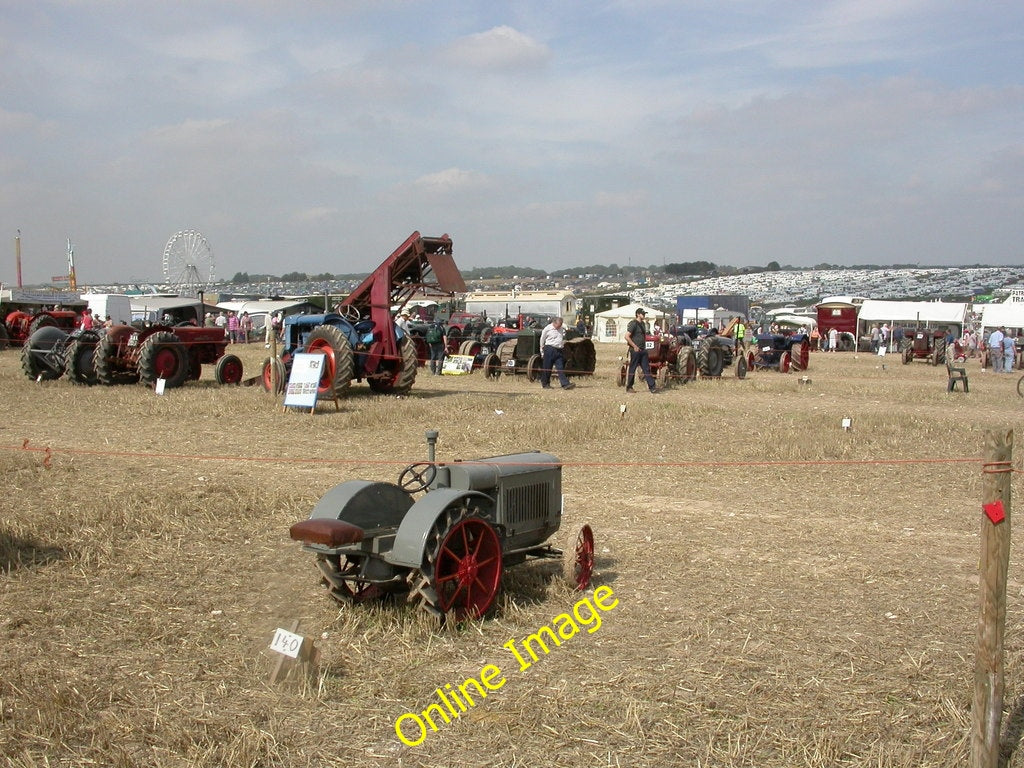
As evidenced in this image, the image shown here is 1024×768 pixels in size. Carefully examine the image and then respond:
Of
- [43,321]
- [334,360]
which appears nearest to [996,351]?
[334,360]

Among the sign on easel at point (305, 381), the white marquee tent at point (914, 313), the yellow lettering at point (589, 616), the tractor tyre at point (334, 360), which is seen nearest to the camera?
the yellow lettering at point (589, 616)

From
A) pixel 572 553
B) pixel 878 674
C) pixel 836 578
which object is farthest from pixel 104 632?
pixel 836 578

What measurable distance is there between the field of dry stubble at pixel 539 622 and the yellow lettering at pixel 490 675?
0.05 metres

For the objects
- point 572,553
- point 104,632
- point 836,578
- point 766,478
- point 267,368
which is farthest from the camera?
point 267,368

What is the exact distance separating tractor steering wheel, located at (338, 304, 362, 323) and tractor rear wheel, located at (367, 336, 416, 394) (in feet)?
3.92

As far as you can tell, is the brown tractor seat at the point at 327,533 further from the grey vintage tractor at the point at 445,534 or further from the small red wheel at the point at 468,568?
the small red wheel at the point at 468,568

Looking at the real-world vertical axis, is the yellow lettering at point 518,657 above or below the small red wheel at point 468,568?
below

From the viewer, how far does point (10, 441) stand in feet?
35.8

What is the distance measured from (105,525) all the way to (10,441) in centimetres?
524

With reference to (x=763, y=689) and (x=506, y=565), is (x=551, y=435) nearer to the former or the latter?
(x=506, y=565)

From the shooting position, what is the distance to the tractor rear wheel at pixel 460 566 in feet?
15.6

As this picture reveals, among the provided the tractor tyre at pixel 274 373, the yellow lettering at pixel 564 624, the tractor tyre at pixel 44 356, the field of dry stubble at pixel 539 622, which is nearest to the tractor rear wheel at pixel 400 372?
the tractor tyre at pixel 274 373

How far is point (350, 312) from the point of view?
16.9 metres

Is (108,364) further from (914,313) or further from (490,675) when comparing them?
(914,313)
